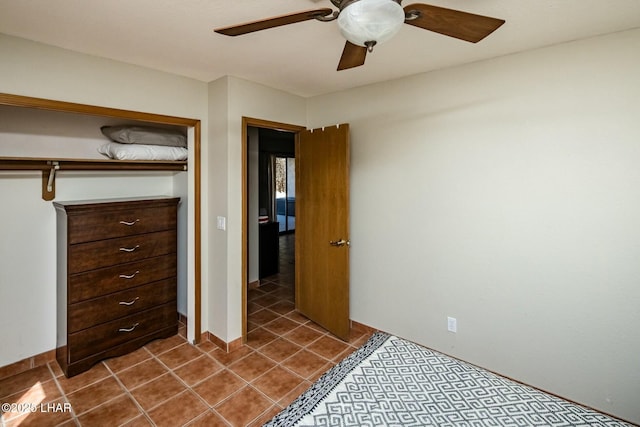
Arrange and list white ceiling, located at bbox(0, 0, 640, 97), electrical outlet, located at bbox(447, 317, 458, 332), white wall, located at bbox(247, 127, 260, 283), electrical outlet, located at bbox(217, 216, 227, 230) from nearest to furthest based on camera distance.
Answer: white ceiling, located at bbox(0, 0, 640, 97) → electrical outlet, located at bbox(447, 317, 458, 332) → electrical outlet, located at bbox(217, 216, 227, 230) → white wall, located at bbox(247, 127, 260, 283)

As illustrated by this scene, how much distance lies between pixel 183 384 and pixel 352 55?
2523mm

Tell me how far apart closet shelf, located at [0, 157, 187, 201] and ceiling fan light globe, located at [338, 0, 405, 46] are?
234 cm

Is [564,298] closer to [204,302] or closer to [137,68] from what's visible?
[204,302]

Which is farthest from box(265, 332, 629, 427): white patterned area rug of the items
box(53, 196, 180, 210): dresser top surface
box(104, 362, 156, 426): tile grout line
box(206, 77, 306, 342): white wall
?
box(53, 196, 180, 210): dresser top surface

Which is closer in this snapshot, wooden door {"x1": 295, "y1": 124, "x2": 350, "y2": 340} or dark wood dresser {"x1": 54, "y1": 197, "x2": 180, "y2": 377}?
dark wood dresser {"x1": 54, "y1": 197, "x2": 180, "y2": 377}

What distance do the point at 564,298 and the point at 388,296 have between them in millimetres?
1347

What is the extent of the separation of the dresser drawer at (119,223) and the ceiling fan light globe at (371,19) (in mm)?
2417

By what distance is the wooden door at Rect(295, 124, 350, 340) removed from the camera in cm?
306

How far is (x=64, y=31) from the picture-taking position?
196 centimetres

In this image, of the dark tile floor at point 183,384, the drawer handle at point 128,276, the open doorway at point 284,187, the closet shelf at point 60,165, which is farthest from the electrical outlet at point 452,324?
the open doorway at point 284,187

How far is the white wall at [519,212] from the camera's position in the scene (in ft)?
6.51

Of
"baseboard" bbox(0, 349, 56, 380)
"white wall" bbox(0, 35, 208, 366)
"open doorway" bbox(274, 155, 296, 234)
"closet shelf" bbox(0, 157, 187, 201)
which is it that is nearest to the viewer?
"white wall" bbox(0, 35, 208, 366)

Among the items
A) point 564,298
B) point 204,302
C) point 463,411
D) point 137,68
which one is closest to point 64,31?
point 137,68

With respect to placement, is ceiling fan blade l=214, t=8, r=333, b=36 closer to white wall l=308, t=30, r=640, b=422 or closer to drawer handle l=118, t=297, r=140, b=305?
white wall l=308, t=30, r=640, b=422
